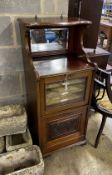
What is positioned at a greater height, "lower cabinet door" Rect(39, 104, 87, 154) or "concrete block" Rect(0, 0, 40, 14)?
"concrete block" Rect(0, 0, 40, 14)

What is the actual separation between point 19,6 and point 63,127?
1.08 m

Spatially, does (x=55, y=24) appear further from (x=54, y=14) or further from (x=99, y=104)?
(x=99, y=104)

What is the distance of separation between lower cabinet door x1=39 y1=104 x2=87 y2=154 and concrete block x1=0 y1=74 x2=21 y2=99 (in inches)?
19.3

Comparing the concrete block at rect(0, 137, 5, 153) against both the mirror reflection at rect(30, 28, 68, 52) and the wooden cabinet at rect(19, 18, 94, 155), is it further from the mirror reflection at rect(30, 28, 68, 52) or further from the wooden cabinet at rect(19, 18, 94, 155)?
the mirror reflection at rect(30, 28, 68, 52)

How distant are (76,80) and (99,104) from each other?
462 mm

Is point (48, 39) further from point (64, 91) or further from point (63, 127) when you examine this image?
point (63, 127)

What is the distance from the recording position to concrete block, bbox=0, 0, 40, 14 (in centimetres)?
126

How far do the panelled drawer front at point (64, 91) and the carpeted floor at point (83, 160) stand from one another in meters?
0.57

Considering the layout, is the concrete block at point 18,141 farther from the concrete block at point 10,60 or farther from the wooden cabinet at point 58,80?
the concrete block at point 10,60

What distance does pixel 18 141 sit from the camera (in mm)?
1581

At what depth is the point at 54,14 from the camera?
1.43m

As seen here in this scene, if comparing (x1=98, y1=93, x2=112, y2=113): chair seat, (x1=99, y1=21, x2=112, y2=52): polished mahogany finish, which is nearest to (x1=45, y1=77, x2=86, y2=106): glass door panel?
(x1=98, y1=93, x2=112, y2=113): chair seat

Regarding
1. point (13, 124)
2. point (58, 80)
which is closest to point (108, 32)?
point (58, 80)

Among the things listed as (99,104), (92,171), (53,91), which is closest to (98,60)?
(99,104)
